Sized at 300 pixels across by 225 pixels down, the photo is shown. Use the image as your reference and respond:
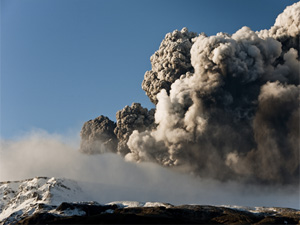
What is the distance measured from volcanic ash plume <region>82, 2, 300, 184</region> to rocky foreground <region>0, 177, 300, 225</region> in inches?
673

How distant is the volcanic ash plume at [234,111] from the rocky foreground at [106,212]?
673 inches

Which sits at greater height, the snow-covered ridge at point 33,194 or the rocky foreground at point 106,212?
the snow-covered ridge at point 33,194

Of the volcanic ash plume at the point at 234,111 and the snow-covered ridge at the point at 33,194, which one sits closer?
the volcanic ash plume at the point at 234,111

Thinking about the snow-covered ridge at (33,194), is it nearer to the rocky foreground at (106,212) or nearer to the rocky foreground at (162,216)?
the rocky foreground at (106,212)

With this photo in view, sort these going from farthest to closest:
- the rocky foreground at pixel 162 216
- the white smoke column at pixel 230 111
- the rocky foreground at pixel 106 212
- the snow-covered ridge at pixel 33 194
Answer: the snow-covered ridge at pixel 33 194 < the white smoke column at pixel 230 111 < the rocky foreground at pixel 106 212 < the rocky foreground at pixel 162 216

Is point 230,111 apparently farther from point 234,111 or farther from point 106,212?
point 106,212

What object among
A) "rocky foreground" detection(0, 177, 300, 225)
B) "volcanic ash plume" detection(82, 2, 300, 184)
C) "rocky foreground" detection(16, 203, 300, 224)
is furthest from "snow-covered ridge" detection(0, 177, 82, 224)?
"volcanic ash plume" detection(82, 2, 300, 184)

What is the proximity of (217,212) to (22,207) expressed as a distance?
3172 inches

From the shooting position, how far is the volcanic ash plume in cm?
13675

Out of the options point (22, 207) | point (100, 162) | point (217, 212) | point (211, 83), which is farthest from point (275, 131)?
point (22, 207)

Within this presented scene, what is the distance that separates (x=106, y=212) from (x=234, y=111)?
60.0 meters

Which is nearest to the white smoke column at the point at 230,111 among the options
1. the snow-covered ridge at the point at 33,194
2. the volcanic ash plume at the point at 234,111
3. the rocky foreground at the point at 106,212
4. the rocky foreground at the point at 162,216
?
Answer: the volcanic ash plume at the point at 234,111

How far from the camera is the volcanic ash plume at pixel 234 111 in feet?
449

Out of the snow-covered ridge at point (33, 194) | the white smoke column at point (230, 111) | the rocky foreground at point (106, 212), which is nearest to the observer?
the rocky foreground at point (106, 212)
